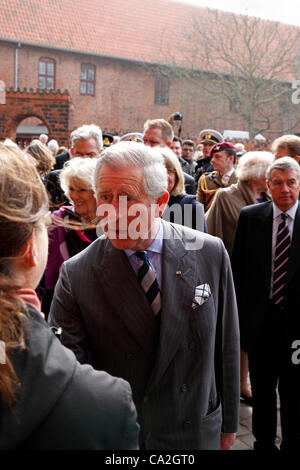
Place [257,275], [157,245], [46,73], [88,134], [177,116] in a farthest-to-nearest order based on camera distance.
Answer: [46,73] < [177,116] < [88,134] < [257,275] < [157,245]

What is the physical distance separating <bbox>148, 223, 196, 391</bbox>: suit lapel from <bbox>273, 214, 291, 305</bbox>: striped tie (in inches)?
60.7

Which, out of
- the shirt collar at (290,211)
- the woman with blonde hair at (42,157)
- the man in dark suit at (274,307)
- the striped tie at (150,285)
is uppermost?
the woman with blonde hair at (42,157)

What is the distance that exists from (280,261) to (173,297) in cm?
174

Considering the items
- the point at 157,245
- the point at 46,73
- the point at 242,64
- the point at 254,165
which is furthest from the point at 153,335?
the point at 242,64

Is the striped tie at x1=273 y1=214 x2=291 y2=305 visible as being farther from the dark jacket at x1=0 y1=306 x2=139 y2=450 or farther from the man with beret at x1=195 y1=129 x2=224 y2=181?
the man with beret at x1=195 y1=129 x2=224 y2=181

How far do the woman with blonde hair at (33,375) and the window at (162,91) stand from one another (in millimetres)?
33003

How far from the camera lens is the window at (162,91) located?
33.0 metres

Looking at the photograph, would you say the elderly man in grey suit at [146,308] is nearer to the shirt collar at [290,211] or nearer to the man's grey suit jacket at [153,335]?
the man's grey suit jacket at [153,335]

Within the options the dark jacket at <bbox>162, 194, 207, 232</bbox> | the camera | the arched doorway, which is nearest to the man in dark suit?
the dark jacket at <bbox>162, 194, 207, 232</bbox>

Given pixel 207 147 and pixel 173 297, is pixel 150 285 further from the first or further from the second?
pixel 207 147

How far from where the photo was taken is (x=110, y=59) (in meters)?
30.8

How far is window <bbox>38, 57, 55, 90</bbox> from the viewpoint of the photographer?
28.9m

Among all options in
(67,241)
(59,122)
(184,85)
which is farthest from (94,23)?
(67,241)

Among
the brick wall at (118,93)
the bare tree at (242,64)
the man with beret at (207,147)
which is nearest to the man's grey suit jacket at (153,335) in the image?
the man with beret at (207,147)
